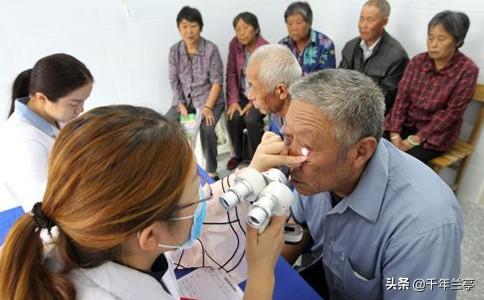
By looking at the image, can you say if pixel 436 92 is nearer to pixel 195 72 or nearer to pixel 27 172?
pixel 195 72

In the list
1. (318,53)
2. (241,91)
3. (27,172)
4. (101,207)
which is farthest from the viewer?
(241,91)

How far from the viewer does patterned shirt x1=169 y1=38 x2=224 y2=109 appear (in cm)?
291

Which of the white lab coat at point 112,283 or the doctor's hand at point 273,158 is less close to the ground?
the doctor's hand at point 273,158

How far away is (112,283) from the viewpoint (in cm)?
70

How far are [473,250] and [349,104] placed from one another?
1.81m

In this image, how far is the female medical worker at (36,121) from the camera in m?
1.37

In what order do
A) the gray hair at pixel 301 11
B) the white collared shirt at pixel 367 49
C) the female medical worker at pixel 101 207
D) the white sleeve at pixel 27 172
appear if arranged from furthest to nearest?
the gray hair at pixel 301 11, the white collared shirt at pixel 367 49, the white sleeve at pixel 27 172, the female medical worker at pixel 101 207

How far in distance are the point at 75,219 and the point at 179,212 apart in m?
0.21

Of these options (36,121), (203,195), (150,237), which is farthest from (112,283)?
(36,121)

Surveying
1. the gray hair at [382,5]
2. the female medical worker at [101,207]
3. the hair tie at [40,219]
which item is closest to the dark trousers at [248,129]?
the gray hair at [382,5]

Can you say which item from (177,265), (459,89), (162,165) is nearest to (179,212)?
(162,165)

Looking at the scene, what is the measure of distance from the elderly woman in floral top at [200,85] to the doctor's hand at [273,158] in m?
1.85

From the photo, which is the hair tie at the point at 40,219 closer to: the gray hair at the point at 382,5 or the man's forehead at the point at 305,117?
the man's forehead at the point at 305,117

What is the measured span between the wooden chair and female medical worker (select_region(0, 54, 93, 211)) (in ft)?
7.14
